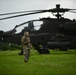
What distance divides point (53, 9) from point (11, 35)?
4.67 m

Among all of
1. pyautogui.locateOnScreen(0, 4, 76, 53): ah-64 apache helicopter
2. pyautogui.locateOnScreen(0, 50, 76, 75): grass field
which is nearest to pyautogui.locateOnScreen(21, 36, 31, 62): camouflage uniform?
pyautogui.locateOnScreen(0, 50, 76, 75): grass field

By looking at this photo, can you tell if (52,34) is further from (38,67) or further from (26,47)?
(38,67)

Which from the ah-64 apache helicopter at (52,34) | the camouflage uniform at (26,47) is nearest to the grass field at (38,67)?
the camouflage uniform at (26,47)

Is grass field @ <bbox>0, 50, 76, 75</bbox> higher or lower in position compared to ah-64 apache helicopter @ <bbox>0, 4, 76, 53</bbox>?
higher

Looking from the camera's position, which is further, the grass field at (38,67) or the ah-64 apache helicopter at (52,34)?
the ah-64 apache helicopter at (52,34)

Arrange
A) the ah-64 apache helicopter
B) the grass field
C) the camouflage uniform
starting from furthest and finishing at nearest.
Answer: the ah-64 apache helicopter < the camouflage uniform < the grass field

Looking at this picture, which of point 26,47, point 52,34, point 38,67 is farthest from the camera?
point 52,34

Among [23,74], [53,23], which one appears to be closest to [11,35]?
[53,23]

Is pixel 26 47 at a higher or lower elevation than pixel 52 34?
higher

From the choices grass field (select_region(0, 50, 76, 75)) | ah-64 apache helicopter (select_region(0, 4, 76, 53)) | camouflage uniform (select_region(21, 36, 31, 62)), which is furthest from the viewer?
ah-64 apache helicopter (select_region(0, 4, 76, 53))

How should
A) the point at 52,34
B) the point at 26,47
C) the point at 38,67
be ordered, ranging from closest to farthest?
the point at 38,67 → the point at 26,47 → the point at 52,34

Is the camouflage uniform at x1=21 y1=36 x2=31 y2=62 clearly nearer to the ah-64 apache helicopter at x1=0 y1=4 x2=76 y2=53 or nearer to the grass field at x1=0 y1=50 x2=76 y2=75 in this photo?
the grass field at x1=0 y1=50 x2=76 y2=75

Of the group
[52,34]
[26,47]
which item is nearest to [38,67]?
[26,47]

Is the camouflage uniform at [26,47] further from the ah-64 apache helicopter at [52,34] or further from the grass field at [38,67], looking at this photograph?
the ah-64 apache helicopter at [52,34]
